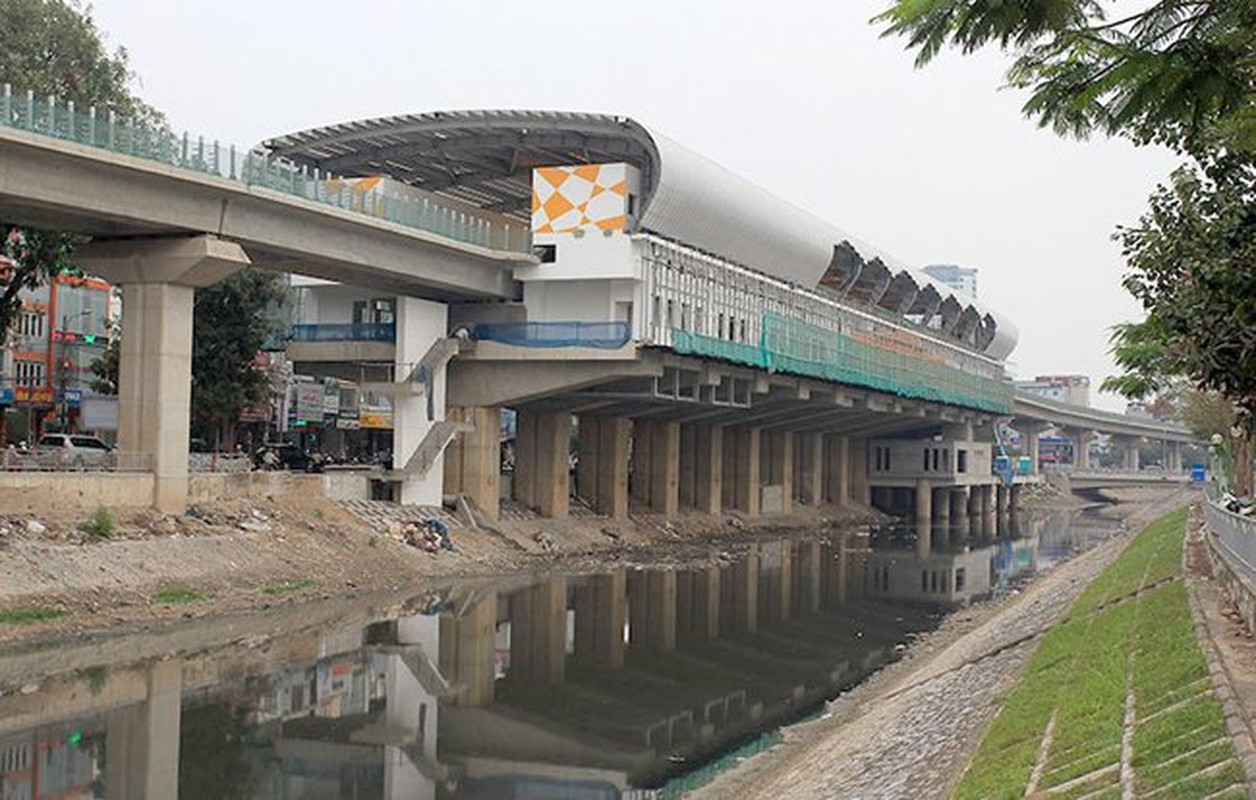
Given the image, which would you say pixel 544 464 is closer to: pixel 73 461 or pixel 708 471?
pixel 708 471

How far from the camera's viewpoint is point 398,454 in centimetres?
5362

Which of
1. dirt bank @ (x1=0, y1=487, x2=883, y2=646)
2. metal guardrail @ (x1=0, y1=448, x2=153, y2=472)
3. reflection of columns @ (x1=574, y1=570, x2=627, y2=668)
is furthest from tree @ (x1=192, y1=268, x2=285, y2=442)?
reflection of columns @ (x1=574, y1=570, x2=627, y2=668)

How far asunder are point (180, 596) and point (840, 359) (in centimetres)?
4873

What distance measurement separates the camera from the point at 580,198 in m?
56.4

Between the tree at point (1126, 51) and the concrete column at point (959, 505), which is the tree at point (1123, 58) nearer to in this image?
the tree at point (1126, 51)

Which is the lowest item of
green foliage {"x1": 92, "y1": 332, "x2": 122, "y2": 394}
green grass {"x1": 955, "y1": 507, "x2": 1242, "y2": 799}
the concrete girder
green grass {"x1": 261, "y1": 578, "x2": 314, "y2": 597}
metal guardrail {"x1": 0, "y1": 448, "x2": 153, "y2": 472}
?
green grass {"x1": 261, "y1": 578, "x2": 314, "y2": 597}

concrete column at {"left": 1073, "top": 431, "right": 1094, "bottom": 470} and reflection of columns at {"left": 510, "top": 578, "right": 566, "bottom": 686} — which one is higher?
concrete column at {"left": 1073, "top": 431, "right": 1094, "bottom": 470}

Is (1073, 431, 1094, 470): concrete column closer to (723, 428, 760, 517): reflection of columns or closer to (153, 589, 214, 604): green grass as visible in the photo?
(723, 428, 760, 517): reflection of columns

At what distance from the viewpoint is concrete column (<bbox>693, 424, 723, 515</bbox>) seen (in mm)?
80750

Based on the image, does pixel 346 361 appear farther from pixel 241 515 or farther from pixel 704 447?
pixel 704 447

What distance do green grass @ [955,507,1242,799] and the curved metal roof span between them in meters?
33.4

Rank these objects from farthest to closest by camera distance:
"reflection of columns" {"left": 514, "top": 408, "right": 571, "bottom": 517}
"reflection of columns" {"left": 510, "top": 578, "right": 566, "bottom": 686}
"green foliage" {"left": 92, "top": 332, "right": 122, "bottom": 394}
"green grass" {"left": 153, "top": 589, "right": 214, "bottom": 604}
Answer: "reflection of columns" {"left": 514, "top": 408, "right": 571, "bottom": 517}, "green foliage" {"left": 92, "top": 332, "right": 122, "bottom": 394}, "green grass" {"left": 153, "top": 589, "right": 214, "bottom": 604}, "reflection of columns" {"left": 510, "top": 578, "right": 566, "bottom": 686}

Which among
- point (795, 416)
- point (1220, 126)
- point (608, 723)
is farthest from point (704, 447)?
point (1220, 126)

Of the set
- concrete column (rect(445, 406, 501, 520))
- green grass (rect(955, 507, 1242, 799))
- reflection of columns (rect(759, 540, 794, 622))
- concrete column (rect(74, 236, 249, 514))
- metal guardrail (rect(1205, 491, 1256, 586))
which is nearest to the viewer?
green grass (rect(955, 507, 1242, 799))
